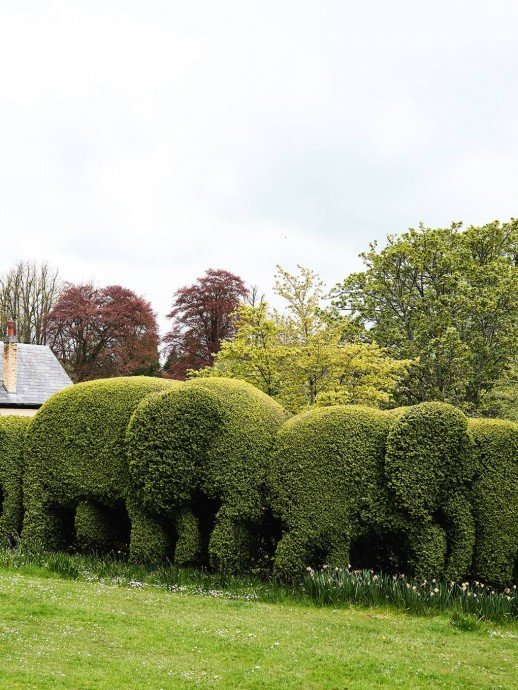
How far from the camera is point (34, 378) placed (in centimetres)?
3064

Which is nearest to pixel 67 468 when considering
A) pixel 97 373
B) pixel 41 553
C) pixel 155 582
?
pixel 41 553

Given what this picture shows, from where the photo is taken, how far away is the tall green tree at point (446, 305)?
2272 centimetres

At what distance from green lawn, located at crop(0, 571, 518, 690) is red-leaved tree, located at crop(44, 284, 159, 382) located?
3689 centimetres

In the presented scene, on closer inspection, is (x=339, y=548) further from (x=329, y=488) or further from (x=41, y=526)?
(x=41, y=526)

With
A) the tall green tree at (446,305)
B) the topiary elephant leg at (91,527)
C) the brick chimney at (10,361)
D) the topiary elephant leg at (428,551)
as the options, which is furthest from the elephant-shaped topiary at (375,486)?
the brick chimney at (10,361)

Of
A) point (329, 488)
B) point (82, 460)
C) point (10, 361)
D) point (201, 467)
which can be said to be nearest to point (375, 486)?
point (329, 488)

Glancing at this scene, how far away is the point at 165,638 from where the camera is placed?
7.78 metres

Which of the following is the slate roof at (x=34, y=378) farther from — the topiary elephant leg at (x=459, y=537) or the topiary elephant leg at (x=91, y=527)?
the topiary elephant leg at (x=459, y=537)

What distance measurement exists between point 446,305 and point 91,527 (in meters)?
15.7

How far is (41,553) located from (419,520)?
7.00m

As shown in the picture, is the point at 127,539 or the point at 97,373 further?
the point at 97,373

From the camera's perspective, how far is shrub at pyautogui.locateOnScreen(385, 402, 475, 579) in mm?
10445

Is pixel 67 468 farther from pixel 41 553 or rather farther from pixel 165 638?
pixel 165 638

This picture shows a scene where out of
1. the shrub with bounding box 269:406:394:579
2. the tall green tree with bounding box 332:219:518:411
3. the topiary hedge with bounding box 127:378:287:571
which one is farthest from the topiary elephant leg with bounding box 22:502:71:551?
the tall green tree with bounding box 332:219:518:411
